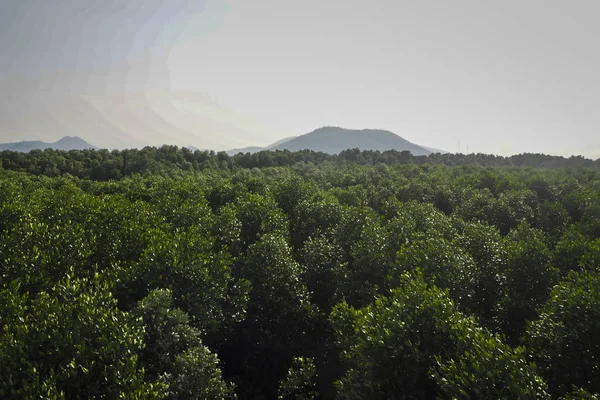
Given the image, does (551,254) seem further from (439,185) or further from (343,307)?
(439,185)

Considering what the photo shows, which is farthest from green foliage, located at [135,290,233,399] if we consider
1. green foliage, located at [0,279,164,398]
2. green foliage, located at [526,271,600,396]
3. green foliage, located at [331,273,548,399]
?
green foliage, located at [526,271,600,396]

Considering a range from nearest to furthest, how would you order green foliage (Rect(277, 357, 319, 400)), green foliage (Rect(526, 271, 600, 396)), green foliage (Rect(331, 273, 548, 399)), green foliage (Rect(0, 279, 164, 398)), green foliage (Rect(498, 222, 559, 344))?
green foliage (Rect(0, 279, 164, 398)) → green foliage (Rect(331, 273, 548, 399)) → green foliage (Rect(526, 271, 600, 396)) → green foliage (Rect(277, 357, 319, 400)) → green foliage (Rect(498, 222, 559, 344))

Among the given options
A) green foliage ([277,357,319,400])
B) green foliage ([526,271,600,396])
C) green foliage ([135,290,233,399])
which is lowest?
green foliage ([277,357,319,400])

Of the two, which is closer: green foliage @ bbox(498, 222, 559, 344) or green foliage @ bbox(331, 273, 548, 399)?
green foliage @ bbox(331, 273, 548, 399)

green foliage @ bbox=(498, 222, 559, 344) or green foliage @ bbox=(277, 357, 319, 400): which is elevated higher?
green foliage @ bbox=(498, 222, 559, 344)

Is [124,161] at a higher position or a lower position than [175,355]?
higher

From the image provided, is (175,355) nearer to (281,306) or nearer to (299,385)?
(299,385)

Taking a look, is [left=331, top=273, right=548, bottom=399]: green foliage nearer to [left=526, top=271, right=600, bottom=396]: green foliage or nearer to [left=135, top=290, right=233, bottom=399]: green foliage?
[left=526, top=271, right=600, bottom=396]: green foliage

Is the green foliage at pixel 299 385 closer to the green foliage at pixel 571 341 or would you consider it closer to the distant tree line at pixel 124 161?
the green foliage at pixel 571 341

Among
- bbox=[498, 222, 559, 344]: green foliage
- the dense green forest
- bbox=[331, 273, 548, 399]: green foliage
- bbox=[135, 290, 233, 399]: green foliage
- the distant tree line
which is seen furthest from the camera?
the distant tree line

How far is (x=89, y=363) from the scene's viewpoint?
14641 mm

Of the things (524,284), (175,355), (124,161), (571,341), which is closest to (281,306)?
(175,355)

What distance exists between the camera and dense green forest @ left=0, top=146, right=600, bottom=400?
A: 14828 millimetres

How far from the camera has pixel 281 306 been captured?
27.9 m
